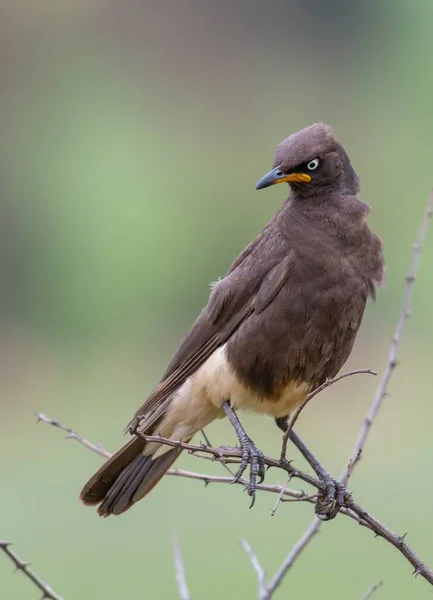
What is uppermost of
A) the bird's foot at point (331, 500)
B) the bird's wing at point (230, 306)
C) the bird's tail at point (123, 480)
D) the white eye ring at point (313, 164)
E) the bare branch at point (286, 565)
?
the white eye ring at point (313, 164)

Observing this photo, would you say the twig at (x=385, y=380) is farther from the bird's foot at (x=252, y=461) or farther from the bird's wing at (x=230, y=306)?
the bird's wing at (x=230, y=306)

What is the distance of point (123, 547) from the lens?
359 inches

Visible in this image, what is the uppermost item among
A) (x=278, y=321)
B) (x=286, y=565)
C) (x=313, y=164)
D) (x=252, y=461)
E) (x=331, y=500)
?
(x=313, y=164)

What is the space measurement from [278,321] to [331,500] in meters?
0.81

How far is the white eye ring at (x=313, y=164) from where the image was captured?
16.5 feet

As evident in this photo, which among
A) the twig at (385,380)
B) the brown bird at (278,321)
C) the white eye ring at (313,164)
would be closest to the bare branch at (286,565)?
the twig at (385,380)

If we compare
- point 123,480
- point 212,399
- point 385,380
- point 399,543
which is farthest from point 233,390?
point 399,543

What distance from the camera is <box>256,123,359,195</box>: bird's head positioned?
4910 millimetres

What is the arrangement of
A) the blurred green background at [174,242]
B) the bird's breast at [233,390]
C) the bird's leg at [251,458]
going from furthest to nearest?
the blurred green background at [174,242], the bird's breast at [233,390], the bird's leg at [251,458]

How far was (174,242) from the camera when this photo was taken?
1533cm

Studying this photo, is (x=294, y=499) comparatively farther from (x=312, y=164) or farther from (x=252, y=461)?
(x=312, y=164)

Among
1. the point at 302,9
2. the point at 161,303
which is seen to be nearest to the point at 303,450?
the point at 161,303

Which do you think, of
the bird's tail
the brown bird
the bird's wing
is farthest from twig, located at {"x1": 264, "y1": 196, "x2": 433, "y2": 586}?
the bird's tail

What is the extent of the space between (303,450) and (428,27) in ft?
40.6
